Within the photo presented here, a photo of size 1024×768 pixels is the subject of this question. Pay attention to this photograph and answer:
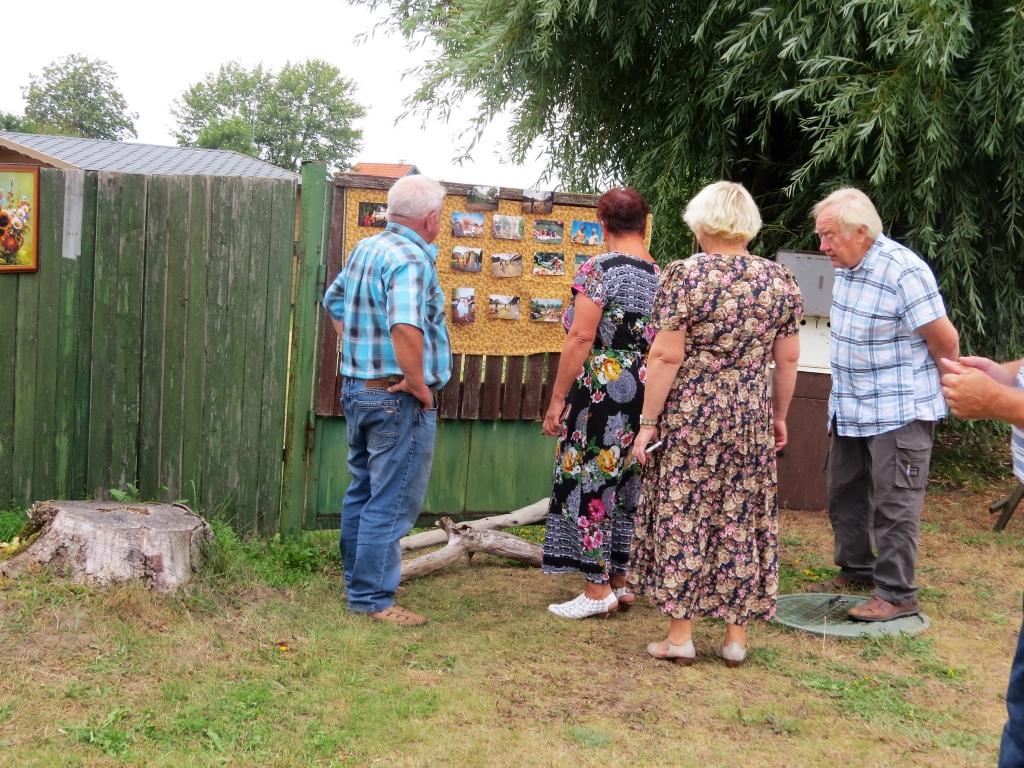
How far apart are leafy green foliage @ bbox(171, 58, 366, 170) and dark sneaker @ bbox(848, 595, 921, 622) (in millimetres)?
65822

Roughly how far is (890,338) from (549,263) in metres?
2.05

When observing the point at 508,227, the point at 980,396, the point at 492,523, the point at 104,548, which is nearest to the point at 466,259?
the point at 508,227

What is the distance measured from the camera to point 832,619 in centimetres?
423

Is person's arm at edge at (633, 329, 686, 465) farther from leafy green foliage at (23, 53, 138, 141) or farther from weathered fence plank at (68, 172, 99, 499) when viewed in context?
leafy green foliage at (23, 53, 138, 141)

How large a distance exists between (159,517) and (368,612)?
104 centimetres

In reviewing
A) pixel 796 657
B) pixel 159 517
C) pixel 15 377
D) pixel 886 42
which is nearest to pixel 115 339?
pixel 15 377

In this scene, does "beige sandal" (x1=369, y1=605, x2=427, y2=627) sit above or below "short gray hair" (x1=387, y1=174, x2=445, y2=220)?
below

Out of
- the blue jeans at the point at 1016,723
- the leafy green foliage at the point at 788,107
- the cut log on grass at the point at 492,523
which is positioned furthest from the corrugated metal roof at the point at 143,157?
the blue jeans at the point at 1016,723

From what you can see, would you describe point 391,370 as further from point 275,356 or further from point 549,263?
point 549,263

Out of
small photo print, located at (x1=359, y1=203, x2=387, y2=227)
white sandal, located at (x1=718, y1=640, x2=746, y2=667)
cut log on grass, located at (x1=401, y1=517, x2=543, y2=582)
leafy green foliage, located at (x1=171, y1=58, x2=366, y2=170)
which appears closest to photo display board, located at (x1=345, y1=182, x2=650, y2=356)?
small photo print, located at (x1=359, y1=203, x2=387, y2=227)

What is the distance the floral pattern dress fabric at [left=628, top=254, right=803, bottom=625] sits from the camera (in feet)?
11.5

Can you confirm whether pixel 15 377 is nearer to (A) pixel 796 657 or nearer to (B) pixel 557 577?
(B) pixel 557 577

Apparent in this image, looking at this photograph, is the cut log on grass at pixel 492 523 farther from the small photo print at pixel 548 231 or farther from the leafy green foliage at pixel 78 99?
the leafy green foliage at pixel 78 99

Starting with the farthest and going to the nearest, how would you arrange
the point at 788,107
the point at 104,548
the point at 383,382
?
the point at 788,107, the point at 383,382, the point at 104,548
